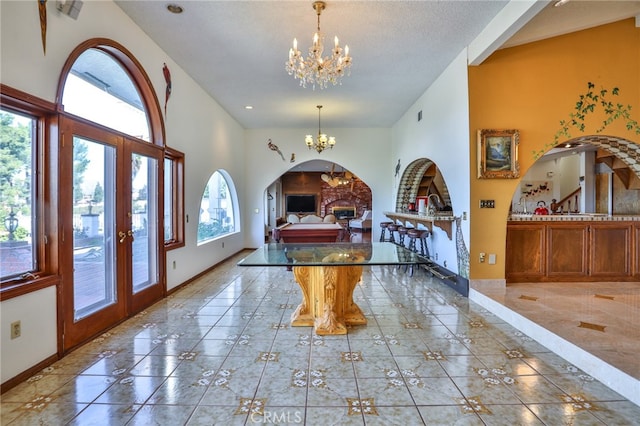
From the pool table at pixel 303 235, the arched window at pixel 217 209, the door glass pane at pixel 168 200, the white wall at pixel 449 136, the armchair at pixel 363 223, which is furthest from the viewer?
the armchair at pixel 363 223

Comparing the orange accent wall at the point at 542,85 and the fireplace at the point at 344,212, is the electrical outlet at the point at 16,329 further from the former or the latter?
the fireplace at the point at 344,212

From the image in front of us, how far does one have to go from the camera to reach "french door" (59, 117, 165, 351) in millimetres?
2682

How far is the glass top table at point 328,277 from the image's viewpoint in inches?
115

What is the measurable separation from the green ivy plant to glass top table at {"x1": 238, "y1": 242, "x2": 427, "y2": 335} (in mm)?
2744

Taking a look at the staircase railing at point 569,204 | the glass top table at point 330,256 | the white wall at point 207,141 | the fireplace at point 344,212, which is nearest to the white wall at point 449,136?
the white wall at point 207,141

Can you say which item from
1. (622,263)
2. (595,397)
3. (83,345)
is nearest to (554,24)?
(622,263)

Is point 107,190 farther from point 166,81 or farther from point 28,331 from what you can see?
point 166,81

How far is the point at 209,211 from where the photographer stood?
21.0 ft

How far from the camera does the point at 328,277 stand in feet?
10.2

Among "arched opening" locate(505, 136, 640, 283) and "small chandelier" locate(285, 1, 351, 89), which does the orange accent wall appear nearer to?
"arched opening" locate(505, 136, 640, 283)

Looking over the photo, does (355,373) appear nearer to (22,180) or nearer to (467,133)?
(22,180)

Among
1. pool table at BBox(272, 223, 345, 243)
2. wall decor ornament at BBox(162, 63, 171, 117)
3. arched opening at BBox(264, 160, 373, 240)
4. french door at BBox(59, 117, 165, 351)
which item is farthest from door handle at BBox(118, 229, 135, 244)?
arched opening at BBox(264, 160, 373, 240)

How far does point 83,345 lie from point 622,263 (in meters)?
6.49

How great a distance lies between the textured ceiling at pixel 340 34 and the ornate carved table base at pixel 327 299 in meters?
2.62
